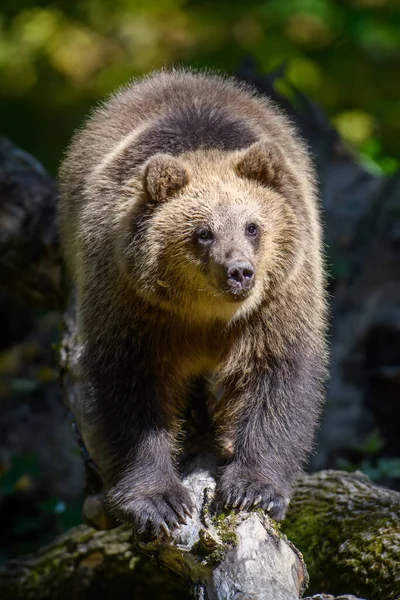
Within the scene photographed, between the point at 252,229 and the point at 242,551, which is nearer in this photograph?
the point at 242,551

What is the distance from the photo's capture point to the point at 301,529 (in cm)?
575

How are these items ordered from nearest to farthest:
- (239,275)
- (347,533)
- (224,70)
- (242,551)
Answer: (242,551), (239,275), (347,533), (224,70)

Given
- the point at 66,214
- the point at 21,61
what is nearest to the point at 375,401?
the point at 66,214

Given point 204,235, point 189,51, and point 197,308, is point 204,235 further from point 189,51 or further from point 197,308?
point 189,51

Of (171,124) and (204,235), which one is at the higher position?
Result: (171,124)

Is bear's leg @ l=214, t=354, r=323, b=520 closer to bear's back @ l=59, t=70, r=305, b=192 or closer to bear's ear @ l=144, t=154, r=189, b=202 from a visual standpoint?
bear's ear @ l=144, t=154, r=189, b=202

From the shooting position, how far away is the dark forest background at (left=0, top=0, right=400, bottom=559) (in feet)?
28.7

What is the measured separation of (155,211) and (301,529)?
2176 millimetres

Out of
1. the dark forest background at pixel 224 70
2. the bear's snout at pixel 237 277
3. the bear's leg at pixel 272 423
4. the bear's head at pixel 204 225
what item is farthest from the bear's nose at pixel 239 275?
the dark forest background at pixel 224 70

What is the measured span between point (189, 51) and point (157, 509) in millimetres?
9052

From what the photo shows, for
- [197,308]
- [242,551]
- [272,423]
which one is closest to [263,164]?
[197,308]

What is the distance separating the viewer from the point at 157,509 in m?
4.88

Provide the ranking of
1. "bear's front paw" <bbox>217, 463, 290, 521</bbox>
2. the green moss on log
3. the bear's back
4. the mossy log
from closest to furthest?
the mossy log, "bear's front paw" <bbox>217, 463, 290, 521</bbox>, the green moss on log, the bear's back

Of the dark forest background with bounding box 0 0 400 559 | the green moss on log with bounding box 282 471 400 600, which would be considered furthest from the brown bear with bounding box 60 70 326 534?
the dark forest background with bounding box 0 0 400 559
